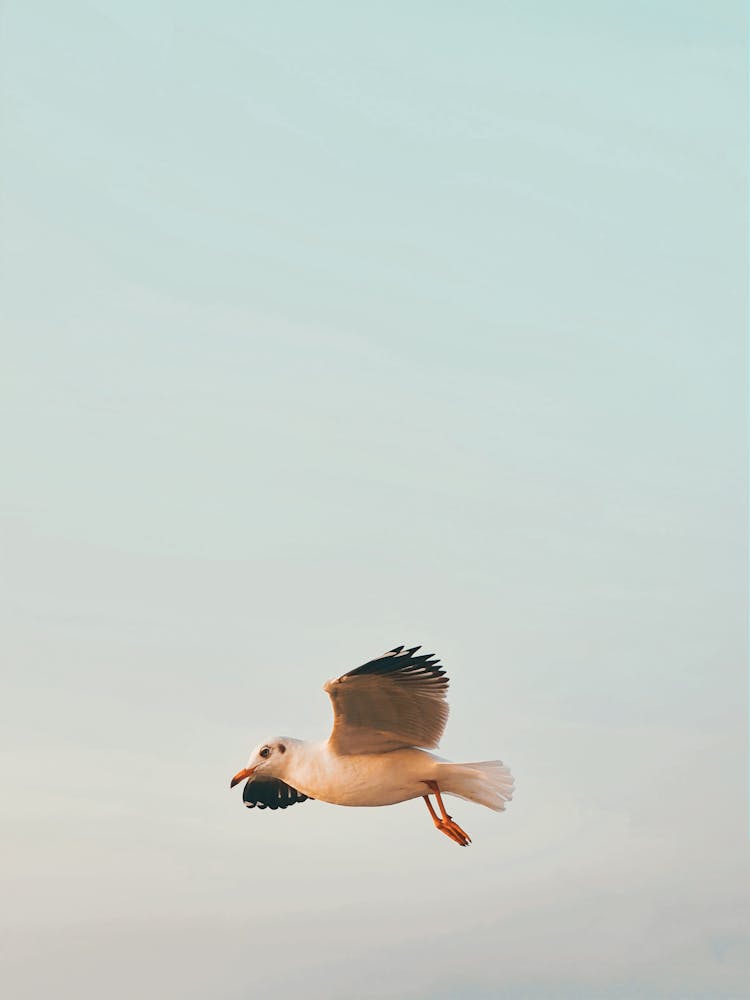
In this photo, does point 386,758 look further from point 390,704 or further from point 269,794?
point 269,794

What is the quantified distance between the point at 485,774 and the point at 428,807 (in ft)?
2.06

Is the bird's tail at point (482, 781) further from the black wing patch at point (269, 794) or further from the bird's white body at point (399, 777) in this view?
the black wing patch at point (269, 794)

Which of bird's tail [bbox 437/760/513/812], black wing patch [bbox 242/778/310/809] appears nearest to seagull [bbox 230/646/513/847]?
bird's tail [bbox 437/760/513/812]

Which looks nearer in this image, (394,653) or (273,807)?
(394,653)

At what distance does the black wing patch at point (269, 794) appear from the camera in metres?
17.7

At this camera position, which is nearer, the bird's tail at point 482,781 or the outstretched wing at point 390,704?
the outstretched wing at point 390,704

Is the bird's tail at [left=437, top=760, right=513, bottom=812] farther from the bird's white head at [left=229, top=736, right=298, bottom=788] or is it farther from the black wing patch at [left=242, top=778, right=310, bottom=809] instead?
the black wing patch at [left=242, top=778, right=310, bottom=809]

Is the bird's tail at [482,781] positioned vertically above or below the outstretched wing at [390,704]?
below

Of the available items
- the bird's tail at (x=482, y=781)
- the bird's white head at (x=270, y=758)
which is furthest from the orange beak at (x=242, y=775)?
the bird's tail at (x=482, y=781)

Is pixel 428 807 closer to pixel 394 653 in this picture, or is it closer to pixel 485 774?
pixel 485 774

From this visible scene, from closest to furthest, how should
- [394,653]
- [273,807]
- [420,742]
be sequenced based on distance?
[394,653], [420,742], [273,807]

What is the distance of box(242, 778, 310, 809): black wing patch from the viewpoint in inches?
696

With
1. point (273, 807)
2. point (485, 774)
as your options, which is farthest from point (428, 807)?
point (273, 807)

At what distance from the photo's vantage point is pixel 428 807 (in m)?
16.7
